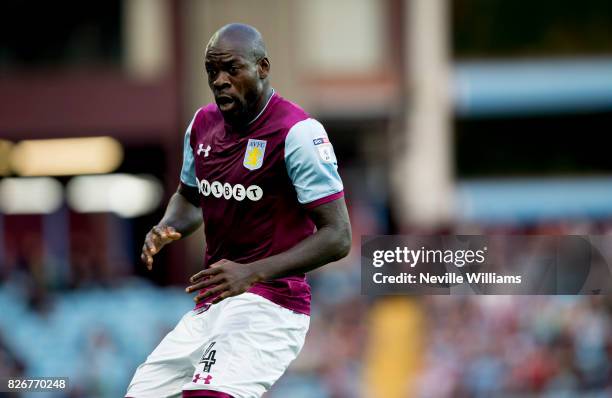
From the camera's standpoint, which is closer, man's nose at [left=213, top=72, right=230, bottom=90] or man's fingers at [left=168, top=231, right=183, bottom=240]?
man's nose at [left=213, top=72, right=230, bottom=90]

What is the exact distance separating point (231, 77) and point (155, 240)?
2.88 feet

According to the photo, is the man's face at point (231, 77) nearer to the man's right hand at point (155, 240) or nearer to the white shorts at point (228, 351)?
the man's right hand at point (155, 240)

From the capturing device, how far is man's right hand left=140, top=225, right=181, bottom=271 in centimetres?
543

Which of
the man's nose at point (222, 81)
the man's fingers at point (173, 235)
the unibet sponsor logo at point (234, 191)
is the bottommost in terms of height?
the man's fingers at point (173, 235)

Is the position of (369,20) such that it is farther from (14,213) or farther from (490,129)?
(14,213)

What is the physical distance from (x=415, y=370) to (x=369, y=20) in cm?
1098

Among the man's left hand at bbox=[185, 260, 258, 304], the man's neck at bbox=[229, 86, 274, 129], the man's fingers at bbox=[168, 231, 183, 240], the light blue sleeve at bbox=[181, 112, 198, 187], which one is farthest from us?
the light blue sleeve at bbox=[181, 112, 198, 187]

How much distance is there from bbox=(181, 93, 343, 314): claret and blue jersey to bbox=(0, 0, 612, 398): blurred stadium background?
5873 millimetres

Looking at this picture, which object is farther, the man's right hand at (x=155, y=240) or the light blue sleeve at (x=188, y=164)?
the light blue sleeve at (x=188, y=164)

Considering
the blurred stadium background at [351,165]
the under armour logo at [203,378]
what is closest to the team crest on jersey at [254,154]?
the under armour logo at [203,378]

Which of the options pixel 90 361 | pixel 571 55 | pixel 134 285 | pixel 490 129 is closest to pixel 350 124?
pixel 490 129

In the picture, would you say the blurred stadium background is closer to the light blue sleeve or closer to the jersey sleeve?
the light blue sleeve

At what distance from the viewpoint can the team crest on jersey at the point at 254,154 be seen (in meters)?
5.32

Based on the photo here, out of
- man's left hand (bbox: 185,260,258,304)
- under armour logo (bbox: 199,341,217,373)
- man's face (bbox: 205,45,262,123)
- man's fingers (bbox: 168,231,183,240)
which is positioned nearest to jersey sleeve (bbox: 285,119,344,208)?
man's face (bbox: 205,45,262,123)
